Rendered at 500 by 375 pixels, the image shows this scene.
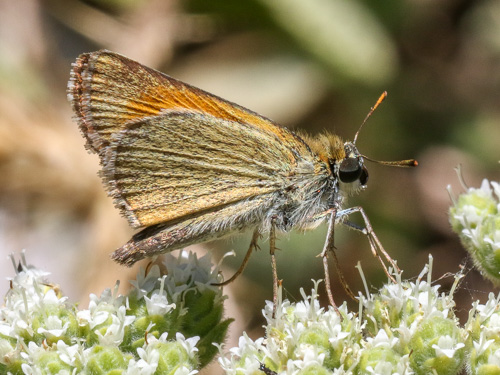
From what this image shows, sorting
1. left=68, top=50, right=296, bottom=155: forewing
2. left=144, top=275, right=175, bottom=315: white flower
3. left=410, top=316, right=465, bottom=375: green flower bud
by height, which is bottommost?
left=410, top=316, right=465, bottom=375: green flower bud

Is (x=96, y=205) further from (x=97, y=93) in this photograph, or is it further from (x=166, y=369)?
(x=166, y=369)

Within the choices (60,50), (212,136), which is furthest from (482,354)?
(60,50)

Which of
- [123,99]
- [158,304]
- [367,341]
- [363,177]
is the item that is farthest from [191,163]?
[367,341]

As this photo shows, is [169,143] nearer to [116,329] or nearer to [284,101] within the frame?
[116,329]

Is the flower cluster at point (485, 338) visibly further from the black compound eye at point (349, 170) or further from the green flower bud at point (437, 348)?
the black compound eye at point (349, 170)

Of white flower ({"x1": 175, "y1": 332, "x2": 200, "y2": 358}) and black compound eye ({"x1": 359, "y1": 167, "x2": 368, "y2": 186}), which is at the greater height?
black compound eye ({"x1": 359, "y1": 167, "x2": 368, "y2": 186})

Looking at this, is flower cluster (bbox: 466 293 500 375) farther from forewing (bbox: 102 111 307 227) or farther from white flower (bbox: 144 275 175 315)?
white flower (bbox: 144 275 175 315)

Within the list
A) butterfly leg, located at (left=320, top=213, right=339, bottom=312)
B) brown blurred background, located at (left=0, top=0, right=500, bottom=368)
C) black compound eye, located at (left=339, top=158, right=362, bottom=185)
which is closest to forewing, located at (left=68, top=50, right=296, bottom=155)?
black compound eye, located at (left=339, top=158, right=362, bottom=185)

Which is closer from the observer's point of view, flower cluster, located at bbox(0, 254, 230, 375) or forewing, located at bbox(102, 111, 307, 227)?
flower cluster, located at bbox(0, 254, 230, 375)
